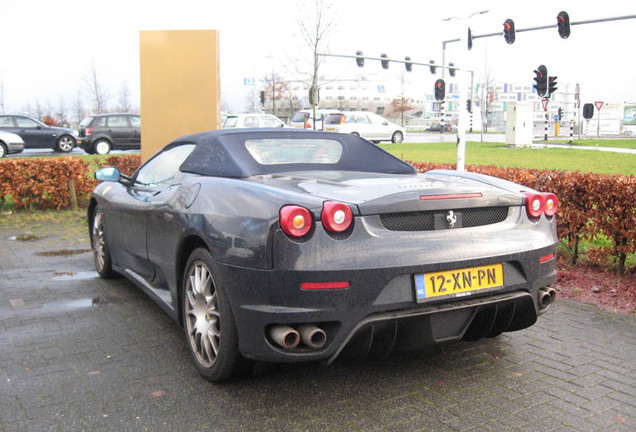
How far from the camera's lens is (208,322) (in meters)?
3.32

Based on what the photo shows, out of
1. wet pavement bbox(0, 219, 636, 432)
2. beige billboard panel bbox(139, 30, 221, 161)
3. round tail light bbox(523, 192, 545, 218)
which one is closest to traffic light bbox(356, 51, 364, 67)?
beige billboard panel bbox(139, 30, 221, 161)

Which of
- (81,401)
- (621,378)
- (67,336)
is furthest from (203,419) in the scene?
(621,378)

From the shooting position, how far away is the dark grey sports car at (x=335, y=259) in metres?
2.84

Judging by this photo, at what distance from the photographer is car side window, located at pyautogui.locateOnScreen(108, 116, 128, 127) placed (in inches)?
990

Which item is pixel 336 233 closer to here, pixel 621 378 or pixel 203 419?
pixel 203 419

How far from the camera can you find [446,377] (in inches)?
135

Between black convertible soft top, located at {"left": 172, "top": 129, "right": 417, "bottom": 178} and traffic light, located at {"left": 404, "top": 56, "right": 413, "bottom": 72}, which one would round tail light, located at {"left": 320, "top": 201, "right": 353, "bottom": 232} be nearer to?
black convertible soft top, located at {"left": 172, "top": 129, "right": 417, "bottom": 178}

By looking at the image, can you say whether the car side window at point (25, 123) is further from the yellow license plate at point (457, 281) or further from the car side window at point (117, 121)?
the yellow license plate at point (457, 281)

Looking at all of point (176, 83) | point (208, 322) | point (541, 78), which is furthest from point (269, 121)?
point (208, 322)

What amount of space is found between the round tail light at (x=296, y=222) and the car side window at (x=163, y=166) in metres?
1.62

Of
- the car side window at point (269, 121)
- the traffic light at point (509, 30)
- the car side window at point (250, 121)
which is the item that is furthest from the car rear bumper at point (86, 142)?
the traffic light at point (509, 30)

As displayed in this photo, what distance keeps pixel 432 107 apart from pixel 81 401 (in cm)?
13206

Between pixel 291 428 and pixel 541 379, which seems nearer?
pixel 291 428

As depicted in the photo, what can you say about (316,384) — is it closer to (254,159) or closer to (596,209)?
(254,159)
